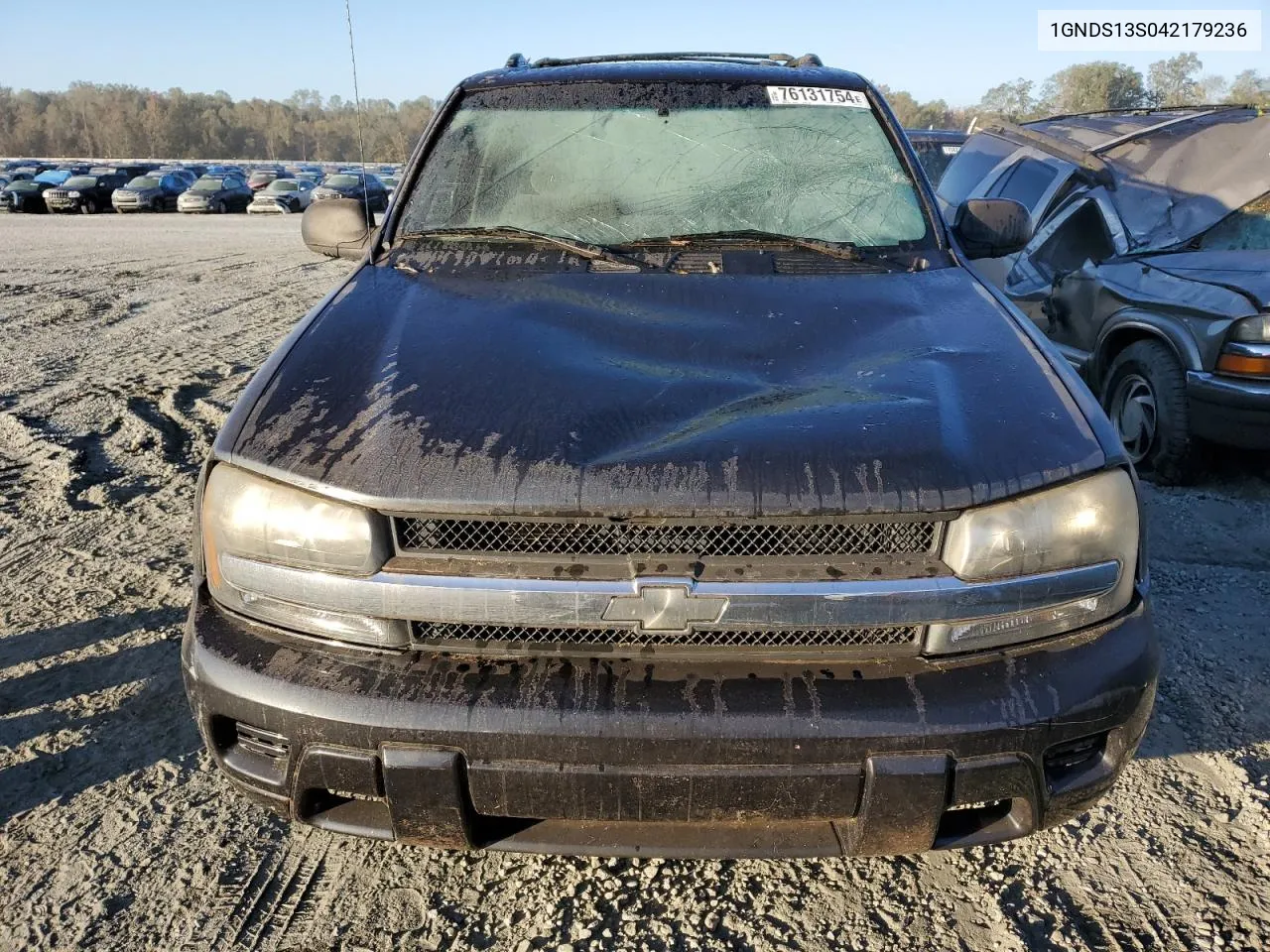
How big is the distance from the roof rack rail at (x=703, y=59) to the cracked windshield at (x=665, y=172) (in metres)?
0.49

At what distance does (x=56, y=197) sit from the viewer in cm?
3203

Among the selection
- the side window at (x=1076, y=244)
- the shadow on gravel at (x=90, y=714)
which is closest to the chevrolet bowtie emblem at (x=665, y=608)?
the shadow on gravel at (x=90, y=714)

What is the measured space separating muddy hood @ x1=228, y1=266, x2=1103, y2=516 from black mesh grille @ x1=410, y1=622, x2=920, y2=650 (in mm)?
244

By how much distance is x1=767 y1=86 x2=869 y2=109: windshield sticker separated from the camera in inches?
124

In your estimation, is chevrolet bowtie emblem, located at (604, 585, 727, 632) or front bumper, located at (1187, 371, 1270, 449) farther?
front bumper, located at (1187, 371, 1270, 449)

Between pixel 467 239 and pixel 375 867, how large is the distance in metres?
1.76

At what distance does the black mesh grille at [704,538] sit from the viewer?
1772mm

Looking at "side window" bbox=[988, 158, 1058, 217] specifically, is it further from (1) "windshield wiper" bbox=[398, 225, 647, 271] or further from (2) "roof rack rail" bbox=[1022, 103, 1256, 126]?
(1) "windshield wiper" bbox=[398, 225, 647, 271]

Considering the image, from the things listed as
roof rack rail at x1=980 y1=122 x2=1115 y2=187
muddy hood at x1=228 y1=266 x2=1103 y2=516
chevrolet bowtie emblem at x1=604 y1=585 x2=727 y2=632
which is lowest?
chevrolet bowtie emblem at x1=604 y1=585 x2=727 y2=632

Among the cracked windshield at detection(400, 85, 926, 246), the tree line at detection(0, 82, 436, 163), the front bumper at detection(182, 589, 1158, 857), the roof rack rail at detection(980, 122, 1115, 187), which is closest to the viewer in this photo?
the front bumper at detection(182, 589, 1158, 857)

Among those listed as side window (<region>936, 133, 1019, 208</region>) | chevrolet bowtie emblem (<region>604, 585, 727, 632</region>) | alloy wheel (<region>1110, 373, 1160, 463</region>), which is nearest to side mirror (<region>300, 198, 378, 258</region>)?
chevrolet bowtie emblem (<region>604, 585, 727, 632</region>)

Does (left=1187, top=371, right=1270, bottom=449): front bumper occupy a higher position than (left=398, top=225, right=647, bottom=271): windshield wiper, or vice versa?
(left=398, top=225, right=647, bottom=271): windshield wiper

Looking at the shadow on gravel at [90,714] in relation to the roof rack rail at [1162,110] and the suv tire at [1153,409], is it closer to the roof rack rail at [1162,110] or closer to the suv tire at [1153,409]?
the suv tire at [1153,409]

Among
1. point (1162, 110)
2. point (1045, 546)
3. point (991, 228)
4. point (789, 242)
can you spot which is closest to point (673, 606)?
point (1045, 546)
